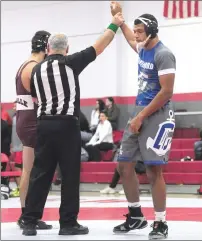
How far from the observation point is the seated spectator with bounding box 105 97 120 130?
1341 centimetres

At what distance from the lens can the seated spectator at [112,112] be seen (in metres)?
13.4

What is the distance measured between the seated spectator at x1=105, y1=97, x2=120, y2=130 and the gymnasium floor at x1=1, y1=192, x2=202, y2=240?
452 centimetres

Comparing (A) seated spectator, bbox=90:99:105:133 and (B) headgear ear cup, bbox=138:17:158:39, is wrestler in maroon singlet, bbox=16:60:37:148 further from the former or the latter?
(A) seated spectator, bbox=90:99:105:133

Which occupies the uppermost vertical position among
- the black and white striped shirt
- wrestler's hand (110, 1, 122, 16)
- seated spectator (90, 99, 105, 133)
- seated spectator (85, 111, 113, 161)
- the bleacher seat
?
wrestler's hand (110, 1, 122, 16)

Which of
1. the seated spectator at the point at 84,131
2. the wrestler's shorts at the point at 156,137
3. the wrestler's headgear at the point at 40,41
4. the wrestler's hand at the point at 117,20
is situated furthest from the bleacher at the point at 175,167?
the wrestler's shorts at the point at 156,137

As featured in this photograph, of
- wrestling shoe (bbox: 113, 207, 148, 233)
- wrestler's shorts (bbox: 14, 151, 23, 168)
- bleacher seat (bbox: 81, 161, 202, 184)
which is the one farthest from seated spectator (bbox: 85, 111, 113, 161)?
wrestling shoe (bbox: 113, 207, 148, 233)

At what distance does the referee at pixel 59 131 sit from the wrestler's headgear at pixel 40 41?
55cm

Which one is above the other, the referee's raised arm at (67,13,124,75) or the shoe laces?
the referee's raised arm at (67,13,124,75)

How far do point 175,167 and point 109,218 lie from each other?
15.5 feet

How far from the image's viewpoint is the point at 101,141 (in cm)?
1209

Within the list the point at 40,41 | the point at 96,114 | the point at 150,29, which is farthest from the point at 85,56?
the point at 96,114

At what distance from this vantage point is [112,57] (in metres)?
14.9

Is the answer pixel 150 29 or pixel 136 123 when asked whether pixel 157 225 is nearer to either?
pixel 136 123

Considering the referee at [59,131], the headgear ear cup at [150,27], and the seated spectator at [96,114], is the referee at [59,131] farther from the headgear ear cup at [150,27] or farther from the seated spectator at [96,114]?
the seated spectator at [96,114]
